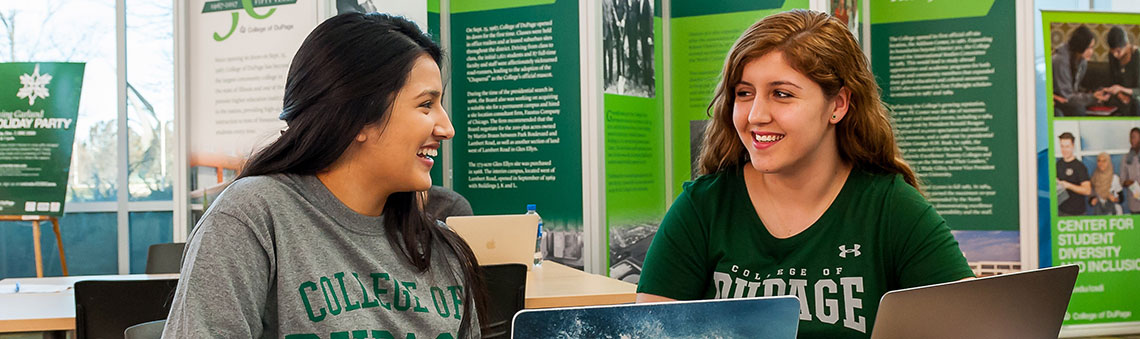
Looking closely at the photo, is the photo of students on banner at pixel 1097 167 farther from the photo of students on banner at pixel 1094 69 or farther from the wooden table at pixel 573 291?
the wooden table at pixel 573 291

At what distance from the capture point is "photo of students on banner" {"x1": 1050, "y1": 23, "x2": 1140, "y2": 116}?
470 centimetres

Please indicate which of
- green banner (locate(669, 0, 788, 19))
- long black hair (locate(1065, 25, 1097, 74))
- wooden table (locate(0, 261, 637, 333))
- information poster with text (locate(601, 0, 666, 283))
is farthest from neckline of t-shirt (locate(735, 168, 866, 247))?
long black hair (locate(1065, 25, 1097, 74))

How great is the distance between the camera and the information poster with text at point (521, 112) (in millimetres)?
4703

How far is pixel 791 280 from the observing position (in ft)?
4.98

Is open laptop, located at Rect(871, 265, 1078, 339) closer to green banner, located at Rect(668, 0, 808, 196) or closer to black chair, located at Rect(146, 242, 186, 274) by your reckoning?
black chair, located at Rect(146, 242, 186, 274)

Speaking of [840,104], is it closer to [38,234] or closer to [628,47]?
[628,47]

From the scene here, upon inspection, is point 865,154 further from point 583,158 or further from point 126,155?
point 126,155

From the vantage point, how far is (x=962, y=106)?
468 cm

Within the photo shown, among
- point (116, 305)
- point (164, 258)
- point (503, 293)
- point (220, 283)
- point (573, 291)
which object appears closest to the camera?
point (220, 283)

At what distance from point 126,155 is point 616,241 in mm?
2896

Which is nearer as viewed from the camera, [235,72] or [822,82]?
[822,82]

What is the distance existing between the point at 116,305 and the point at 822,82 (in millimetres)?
1681

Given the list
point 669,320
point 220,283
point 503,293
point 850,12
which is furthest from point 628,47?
point 669,320

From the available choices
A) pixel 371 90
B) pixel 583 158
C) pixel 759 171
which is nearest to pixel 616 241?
pixel 583 158
